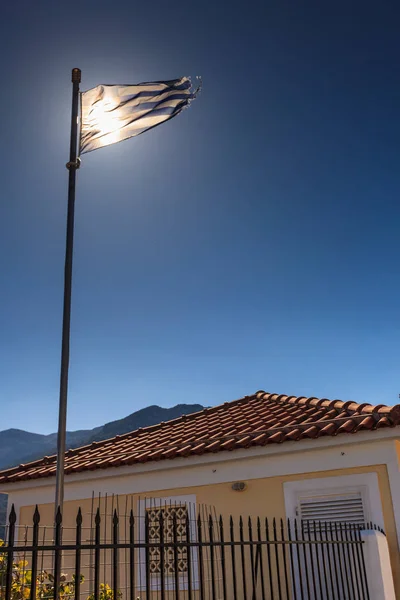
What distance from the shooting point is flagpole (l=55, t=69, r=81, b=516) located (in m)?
6.15

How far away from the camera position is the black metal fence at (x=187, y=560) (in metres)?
3.32

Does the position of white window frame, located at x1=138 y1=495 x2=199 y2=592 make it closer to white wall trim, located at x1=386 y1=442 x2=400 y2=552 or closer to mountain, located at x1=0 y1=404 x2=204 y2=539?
white wall trim, located at x1=386 y1=442 x2=400 y2=552

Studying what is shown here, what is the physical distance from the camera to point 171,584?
934 centimetres

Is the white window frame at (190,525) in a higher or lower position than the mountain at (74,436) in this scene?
lower

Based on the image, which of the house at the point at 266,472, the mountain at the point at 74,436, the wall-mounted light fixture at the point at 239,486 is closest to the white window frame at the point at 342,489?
the house at the point at 266,472

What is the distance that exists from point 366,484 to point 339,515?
2.14 feet

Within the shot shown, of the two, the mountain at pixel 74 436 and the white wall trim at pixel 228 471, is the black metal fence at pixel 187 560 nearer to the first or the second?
the white wall trim at pixel 228 471

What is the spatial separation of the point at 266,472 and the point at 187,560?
5.10 meters

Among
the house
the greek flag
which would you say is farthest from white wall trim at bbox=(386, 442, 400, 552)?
the greek flag

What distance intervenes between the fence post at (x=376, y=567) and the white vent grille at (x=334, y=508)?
4.43 ft

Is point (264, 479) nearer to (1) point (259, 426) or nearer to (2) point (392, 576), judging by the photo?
(1) point (259, 426)

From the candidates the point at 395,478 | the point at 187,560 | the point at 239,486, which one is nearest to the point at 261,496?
the point at 239,486

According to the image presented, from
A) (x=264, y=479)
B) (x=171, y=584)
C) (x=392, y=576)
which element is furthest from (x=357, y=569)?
(x=171, y=584)

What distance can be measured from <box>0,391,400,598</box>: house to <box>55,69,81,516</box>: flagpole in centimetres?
154
